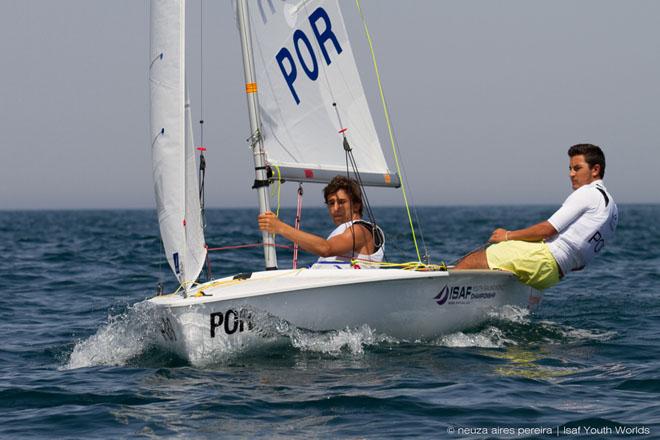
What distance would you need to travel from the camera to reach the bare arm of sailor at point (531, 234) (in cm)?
821

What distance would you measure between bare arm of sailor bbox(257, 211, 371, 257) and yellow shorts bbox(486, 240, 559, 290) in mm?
1399

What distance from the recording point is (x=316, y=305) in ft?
23.6

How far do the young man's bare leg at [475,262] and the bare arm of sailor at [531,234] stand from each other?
0.21m

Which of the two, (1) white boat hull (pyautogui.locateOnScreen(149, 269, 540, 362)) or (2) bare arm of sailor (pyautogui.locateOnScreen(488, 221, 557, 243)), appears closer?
(1) white boat hull (pyautogui.locateOnScreen(149, 269, 540, 362))

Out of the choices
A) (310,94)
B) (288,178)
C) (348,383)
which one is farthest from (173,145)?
(348,383)

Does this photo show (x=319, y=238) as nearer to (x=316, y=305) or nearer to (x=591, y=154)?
→ (x=316, y=305)

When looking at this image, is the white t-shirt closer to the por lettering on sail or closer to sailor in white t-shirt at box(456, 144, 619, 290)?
sailor in white t-shirt at box(456, 144, 619, 290)

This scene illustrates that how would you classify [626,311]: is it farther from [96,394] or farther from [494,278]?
[96,394]

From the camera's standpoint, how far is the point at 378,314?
7449mm

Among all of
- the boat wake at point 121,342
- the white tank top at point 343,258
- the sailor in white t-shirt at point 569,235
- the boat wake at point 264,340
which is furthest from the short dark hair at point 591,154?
the boat wake at point 121,342

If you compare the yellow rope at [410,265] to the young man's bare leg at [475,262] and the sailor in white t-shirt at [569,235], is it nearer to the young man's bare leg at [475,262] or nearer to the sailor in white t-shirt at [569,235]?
the young man's bare leg at [475,262]

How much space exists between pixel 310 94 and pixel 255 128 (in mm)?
788

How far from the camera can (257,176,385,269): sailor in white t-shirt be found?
7.77m

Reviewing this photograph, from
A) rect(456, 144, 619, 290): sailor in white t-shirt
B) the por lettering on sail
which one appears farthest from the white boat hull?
the por lettering on sail
